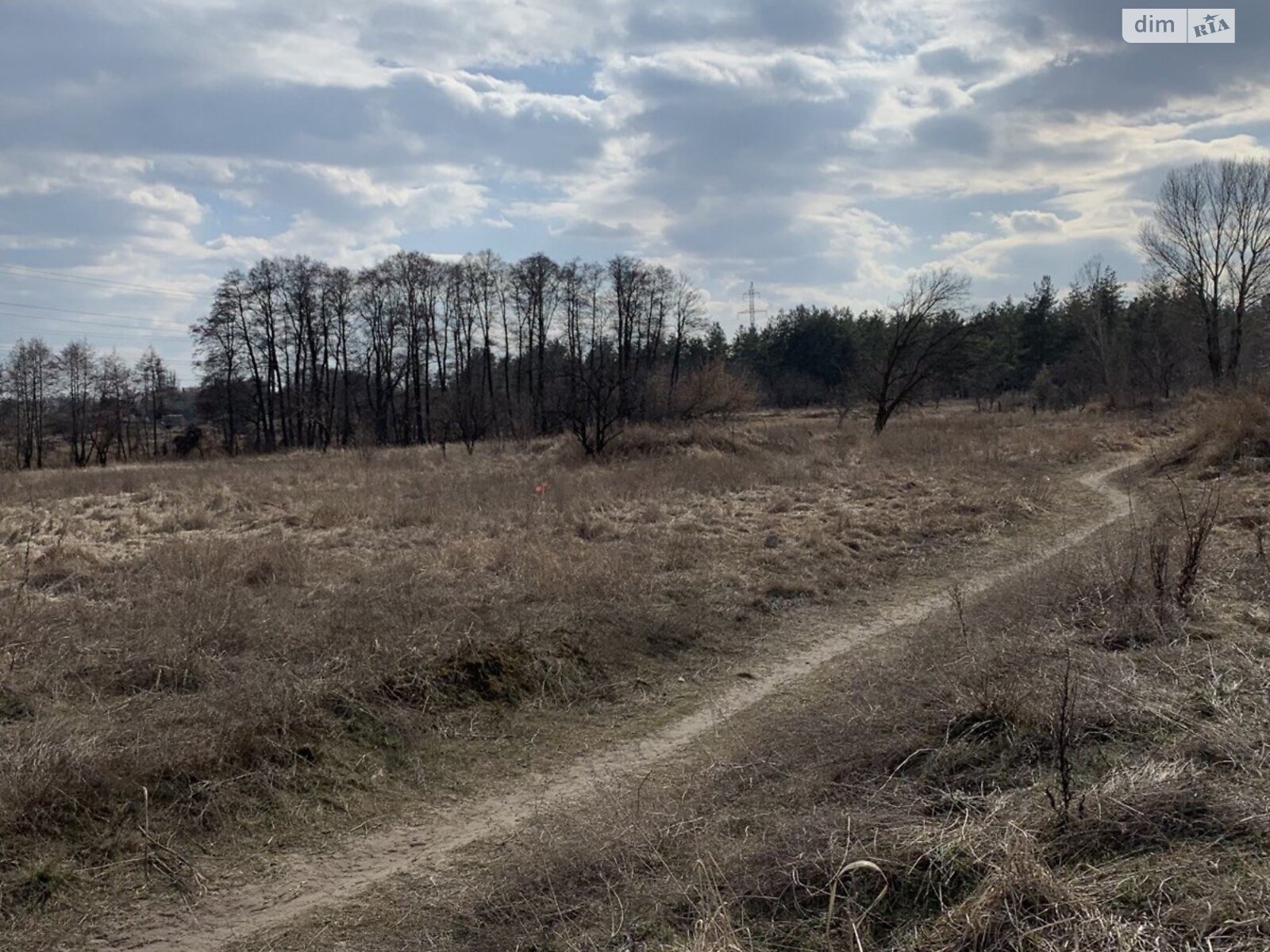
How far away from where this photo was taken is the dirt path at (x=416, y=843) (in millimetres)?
3881

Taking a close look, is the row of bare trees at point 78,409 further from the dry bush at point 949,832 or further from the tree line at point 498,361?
the dry bush at point 949,832

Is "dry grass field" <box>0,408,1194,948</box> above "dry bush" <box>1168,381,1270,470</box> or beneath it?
beneath

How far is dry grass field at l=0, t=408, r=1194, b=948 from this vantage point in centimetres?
442

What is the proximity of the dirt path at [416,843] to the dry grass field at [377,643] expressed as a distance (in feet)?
0.84

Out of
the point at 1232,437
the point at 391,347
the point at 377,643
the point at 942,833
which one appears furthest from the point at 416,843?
the point at 391,347

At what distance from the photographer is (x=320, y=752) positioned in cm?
533

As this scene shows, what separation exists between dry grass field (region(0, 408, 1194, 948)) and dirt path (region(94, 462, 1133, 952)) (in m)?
0.25

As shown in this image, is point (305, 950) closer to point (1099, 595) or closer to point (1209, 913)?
point (1209, 913)

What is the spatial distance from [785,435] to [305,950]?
86.3 feet

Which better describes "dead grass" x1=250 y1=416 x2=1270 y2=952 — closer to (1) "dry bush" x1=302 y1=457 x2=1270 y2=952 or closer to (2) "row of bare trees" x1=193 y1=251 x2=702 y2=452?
(1) "dry bush" x1=302 y1=457 x2=1270 y2=952

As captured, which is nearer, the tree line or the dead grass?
the dead grass

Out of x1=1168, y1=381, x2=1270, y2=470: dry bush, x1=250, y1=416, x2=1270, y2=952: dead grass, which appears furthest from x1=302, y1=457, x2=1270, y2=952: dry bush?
x1=1168, y1=381, x2=1270, y2=470: dry bush

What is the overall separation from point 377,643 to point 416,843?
2291 mm

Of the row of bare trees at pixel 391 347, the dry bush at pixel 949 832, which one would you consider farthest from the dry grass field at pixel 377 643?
the row of bare trees at pixel 391 347
